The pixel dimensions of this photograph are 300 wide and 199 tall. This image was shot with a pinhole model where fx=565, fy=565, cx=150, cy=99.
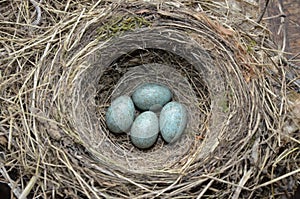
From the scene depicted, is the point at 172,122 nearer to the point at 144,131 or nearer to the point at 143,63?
the point at 144,131

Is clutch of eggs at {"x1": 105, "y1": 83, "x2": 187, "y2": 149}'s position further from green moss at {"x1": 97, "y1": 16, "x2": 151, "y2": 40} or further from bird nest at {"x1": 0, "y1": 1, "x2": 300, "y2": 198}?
green moss at {"x1": 97, "y1": 16, "x2": 151, "y2": 40}

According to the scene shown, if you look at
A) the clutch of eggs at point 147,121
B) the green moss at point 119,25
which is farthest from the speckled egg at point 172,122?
the green moss at point 119,25

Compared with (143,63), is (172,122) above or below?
below

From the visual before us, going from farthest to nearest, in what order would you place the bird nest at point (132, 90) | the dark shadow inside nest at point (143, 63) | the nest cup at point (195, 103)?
the dark shadow inside nest at point (143, 63) < the nest cup at point (195, 103) < the bird nest at point (132, 90)

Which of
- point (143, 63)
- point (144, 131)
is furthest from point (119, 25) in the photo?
point (144, 131)

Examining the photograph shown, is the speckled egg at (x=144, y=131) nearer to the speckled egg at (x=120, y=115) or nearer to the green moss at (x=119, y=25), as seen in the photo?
the speckled egg at (x=120, y=115)

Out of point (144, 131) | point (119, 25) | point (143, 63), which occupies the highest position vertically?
point (119, 25)
